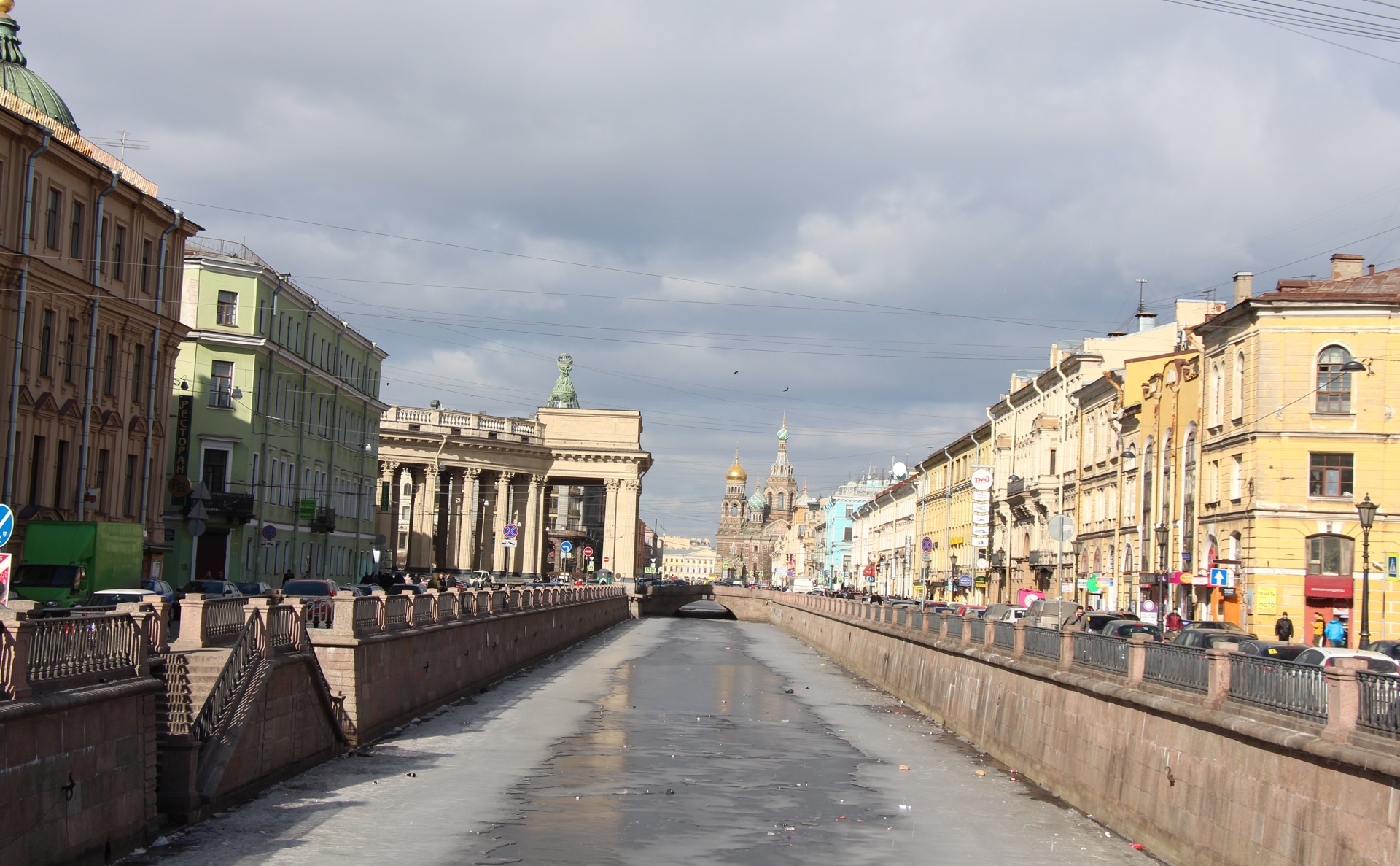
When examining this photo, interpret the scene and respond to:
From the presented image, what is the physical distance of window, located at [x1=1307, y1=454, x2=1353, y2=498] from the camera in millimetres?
46719

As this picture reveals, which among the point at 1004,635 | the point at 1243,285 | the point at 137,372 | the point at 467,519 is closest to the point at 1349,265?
the point at 1243,285

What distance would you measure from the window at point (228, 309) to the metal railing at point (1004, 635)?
128 ft

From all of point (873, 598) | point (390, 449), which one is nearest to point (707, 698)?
point (873, 598)

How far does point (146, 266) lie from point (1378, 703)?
4335 centimetres

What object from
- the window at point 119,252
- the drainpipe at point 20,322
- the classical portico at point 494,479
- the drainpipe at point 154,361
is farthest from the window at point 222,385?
the classical portico at point 494,479

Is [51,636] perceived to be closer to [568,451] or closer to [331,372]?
[331,372]

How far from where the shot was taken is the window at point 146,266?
48.3 m

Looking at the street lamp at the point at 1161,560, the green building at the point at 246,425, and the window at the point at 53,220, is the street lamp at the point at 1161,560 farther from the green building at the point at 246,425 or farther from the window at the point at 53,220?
the window at the point at 53,220

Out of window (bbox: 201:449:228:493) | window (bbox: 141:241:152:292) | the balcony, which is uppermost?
window (bbox: 141:241:152:292)

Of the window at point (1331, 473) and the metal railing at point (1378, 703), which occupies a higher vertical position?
the window at point (1331, 473)

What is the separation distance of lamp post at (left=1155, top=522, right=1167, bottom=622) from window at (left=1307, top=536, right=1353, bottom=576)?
753cm

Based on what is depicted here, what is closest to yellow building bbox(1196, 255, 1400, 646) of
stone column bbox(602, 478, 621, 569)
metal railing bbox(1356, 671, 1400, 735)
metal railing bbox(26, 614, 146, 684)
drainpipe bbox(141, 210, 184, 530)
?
metal railing bbox(1356, 671, 1400, 735)

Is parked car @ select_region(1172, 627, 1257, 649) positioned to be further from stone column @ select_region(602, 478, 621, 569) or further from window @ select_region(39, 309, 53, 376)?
stone column @ select_region(602, 478, 621, 569)

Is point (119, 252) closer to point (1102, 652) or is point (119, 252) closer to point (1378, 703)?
point (1102, 652)
